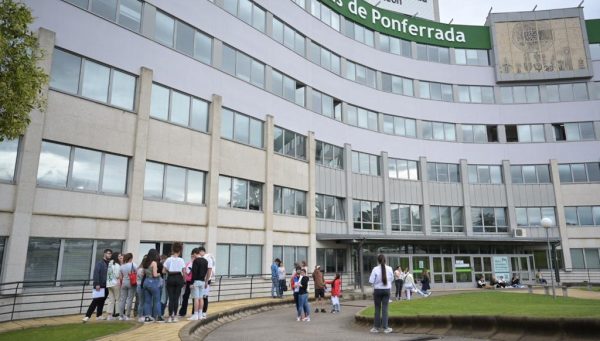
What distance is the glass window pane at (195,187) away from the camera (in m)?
20.2

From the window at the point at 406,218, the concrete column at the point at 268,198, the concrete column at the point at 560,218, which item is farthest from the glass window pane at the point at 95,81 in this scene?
the concrete column at the point at 560,218

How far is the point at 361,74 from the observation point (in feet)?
113

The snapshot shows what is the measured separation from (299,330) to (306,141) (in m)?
17.2

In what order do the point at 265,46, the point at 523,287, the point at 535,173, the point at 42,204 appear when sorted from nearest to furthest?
the point at 42,204, the point at 265,46, the point at 523,287, the point at 535,173

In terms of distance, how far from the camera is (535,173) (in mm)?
37156

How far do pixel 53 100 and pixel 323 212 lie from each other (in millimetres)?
17940

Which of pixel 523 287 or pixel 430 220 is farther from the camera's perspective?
pixel 430 220

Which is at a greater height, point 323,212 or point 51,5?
point 51,5

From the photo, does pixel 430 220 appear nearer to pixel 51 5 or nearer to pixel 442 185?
pixel 442 185

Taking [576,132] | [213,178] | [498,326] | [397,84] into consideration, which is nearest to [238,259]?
[213,178]

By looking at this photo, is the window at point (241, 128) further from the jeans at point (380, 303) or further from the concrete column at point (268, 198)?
the jeans at point (380, 303)

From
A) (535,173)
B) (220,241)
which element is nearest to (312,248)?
(220,241)

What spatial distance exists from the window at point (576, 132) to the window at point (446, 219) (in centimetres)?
1116

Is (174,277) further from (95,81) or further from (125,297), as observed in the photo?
(95,81)
